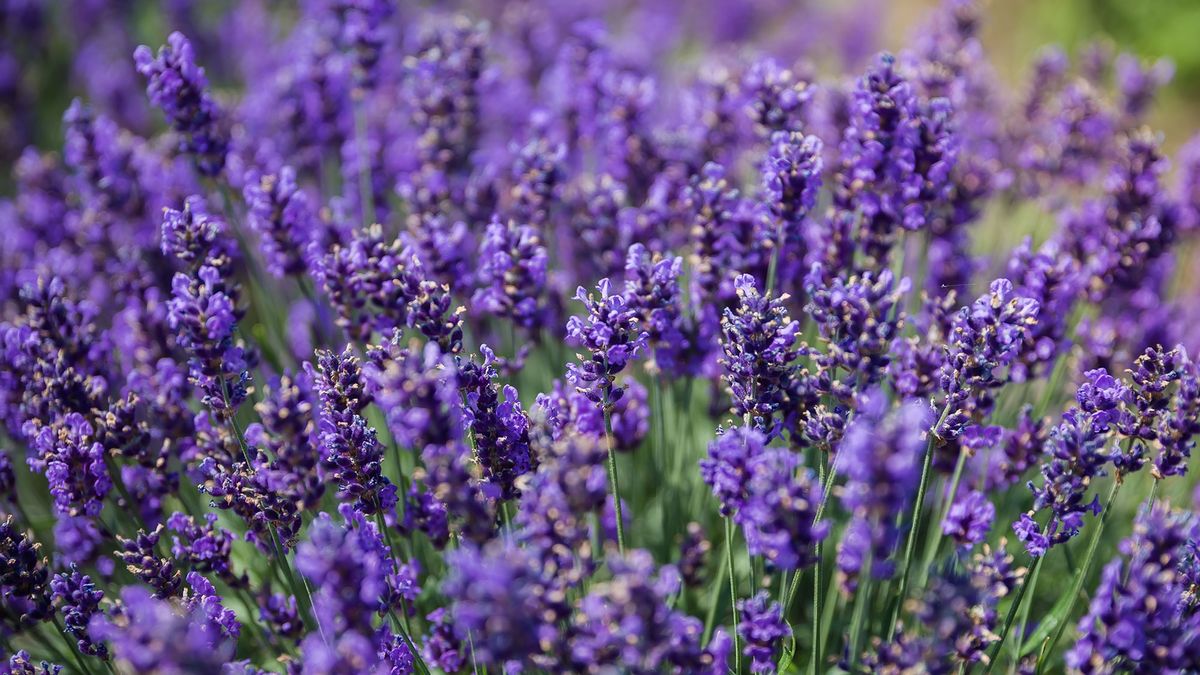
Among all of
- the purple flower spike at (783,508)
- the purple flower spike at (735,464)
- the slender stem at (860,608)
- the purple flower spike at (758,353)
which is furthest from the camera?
the purple flower spike at (758,353)

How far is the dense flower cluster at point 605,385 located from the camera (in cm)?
251

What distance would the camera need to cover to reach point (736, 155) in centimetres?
597

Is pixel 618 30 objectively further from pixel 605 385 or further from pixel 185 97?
pixel 605 385

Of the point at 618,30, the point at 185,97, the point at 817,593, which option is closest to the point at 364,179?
the point at 185,97

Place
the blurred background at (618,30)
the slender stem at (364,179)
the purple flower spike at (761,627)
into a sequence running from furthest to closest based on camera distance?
1. the blurred background at (618,30)
2. the slender stem at (364,179)
3. the purple flower spike at (761,627)

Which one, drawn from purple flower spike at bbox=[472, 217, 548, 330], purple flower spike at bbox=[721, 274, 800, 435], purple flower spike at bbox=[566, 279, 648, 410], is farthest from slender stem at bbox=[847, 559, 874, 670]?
purple flower spike at bbox=[472, 217, 548, 330]

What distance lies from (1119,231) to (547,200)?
2.68 metres

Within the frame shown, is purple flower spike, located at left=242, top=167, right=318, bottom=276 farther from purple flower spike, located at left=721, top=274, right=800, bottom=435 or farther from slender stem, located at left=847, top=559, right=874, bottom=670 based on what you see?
slender stem, located at left=847, top=559, right=874, bottom=670

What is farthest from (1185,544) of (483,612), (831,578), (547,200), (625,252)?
(547,200)

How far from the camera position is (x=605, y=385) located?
317cm

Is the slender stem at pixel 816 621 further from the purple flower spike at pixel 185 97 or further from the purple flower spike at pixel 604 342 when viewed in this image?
the purple flower spike at pixel 185 97

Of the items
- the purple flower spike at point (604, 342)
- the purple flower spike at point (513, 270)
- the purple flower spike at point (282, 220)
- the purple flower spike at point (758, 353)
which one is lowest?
the purple flower spike at point (758, 353)

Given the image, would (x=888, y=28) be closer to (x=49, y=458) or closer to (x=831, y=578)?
(x=831, y=578)

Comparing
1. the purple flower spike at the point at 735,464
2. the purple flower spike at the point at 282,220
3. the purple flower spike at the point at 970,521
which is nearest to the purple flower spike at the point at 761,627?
the purple flower spike at the point at 735,464
